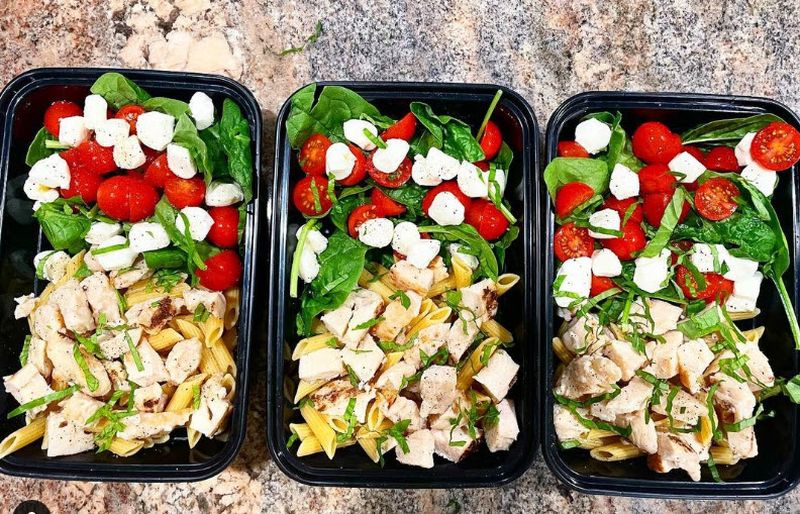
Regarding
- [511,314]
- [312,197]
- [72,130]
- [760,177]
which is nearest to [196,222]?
[312,197]

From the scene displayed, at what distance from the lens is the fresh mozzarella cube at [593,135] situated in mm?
1726

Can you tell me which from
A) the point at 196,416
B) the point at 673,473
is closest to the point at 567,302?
the point at 673,473

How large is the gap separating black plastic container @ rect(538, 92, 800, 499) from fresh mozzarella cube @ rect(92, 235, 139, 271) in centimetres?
103

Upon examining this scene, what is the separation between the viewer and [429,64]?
2.01 m

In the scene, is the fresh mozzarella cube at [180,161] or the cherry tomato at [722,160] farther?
the cherry tomato at [722,160]

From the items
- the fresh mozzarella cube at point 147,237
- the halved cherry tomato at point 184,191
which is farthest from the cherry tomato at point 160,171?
the fresh mozzarella cube at point 147,237

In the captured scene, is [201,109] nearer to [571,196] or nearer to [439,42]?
[439,42]

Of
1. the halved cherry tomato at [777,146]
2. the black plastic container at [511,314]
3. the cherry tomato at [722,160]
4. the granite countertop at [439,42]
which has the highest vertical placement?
the granite countertop at [439,42]

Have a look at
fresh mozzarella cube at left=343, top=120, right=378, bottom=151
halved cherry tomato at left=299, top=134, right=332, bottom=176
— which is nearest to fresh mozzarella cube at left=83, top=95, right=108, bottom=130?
halved cherry tomato at left=299, top=134, right=332, bottom=176

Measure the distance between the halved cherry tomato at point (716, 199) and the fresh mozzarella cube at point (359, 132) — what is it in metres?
0.85

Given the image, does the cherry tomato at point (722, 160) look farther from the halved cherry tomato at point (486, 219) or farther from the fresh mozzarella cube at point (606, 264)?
the halved cherry tomato at point (486, 219)

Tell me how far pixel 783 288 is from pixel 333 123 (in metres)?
1.23

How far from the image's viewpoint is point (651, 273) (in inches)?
66.9

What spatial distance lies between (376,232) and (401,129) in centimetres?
27
